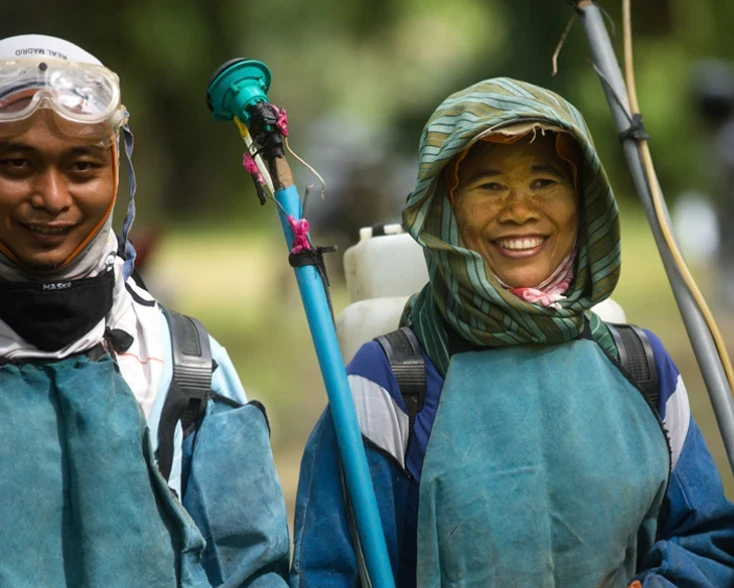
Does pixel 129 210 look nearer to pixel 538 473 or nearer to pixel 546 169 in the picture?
pixel 546 169

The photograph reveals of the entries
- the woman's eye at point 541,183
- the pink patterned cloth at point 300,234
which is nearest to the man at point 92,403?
the pink patterned cloth at point 300,234

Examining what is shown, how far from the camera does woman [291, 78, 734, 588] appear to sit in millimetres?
2809

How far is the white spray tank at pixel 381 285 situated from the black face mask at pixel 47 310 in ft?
2.80

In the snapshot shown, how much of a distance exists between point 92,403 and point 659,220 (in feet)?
4.79

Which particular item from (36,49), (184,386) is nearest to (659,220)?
(184,386)

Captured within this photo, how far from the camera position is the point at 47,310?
101 inches

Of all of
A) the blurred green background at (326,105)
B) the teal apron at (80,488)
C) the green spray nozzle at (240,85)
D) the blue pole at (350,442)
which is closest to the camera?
the teal apron at (80,488)

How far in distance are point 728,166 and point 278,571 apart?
37.1 feet

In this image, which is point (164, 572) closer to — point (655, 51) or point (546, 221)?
point (546, 221)

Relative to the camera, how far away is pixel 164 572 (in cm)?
256

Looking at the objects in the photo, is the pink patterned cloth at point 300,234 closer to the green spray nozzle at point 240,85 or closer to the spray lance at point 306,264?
the spray lance at point 306,264

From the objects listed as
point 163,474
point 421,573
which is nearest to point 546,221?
point 421,573

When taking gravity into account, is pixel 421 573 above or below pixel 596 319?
below

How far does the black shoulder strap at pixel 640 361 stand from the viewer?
2951mm
